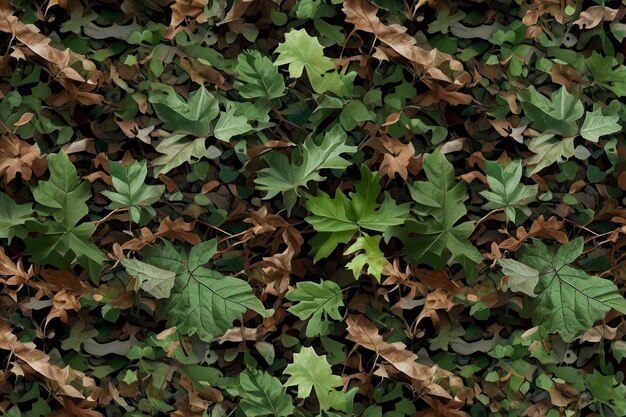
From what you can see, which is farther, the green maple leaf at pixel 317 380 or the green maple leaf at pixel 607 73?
the green maple leaf at pixel 607 73

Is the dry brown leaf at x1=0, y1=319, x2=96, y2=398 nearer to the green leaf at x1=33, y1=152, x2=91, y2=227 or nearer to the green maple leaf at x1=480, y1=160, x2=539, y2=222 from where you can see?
the green leaf at x1=33, y1=152, x2=91, y2=227

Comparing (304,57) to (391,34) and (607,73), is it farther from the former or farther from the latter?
(607,73)

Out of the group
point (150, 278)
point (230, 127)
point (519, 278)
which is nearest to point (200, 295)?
point (150, 278)

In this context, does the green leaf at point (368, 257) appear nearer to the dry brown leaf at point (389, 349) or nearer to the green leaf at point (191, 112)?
the dry brown leaf at point (389, 349)

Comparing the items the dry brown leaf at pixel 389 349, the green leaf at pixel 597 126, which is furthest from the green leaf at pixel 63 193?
the green leaf at pixel 597 126

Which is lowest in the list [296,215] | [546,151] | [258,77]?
[296,215]

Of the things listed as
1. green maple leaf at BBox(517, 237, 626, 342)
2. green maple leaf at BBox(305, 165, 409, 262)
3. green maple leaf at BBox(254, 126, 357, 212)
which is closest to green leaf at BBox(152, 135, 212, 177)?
green maple leaf at BBox(254, 126, 357, 212)
